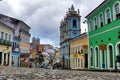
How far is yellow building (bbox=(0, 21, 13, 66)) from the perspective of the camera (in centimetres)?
3970

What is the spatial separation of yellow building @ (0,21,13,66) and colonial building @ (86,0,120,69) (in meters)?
15.2

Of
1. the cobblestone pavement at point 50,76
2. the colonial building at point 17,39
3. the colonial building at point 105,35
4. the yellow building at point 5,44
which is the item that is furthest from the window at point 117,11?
the colonial building at point 17,39

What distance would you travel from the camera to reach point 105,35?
2580 cm

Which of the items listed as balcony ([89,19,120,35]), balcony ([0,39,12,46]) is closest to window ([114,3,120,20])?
balcony ([89,19,120,35])

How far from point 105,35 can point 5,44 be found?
20375mm

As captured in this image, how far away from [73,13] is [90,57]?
30561 millimetres

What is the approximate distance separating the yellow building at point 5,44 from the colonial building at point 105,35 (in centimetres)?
1524

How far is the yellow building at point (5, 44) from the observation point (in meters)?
39.7

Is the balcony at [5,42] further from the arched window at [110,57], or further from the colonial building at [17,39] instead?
the arched window at [110,57]

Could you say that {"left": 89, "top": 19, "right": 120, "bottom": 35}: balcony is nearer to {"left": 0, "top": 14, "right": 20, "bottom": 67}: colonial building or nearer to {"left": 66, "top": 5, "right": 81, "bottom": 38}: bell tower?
{"left": 0, "top": 14, "right": 20, "bottom": 67}: colonial building

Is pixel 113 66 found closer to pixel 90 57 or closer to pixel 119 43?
pixel 119 43

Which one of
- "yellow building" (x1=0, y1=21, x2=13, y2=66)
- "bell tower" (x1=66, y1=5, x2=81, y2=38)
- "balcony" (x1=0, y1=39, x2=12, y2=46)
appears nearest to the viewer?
"balcony" (x1=0, y1=39, x2=12, y2=46)

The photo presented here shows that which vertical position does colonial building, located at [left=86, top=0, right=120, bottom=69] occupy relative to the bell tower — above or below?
below

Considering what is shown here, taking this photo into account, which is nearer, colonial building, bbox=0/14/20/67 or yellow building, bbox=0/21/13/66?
yellow building, bbox=0/21/13/66
